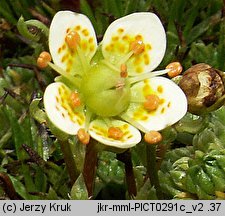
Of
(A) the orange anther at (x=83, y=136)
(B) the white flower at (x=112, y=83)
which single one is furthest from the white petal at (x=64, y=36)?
(A) the orange anther at (x=83, y=136)

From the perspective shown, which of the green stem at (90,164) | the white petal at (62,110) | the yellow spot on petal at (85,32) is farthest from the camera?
the yellow spot on petal at (85,32)

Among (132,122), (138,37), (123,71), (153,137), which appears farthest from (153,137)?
(138,37)

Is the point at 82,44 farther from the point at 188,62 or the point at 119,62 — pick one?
the point at 188,62

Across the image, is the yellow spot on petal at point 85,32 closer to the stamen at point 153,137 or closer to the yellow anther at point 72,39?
the yellow anther at point 72,39

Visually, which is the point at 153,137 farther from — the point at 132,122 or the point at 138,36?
the point at 138,36

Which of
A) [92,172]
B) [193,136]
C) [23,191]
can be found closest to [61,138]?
[92,172]

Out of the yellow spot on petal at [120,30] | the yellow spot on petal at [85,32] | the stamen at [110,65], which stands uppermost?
the yellow spot on petal at [120,30]

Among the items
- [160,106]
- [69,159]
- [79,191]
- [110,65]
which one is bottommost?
[79,191]
